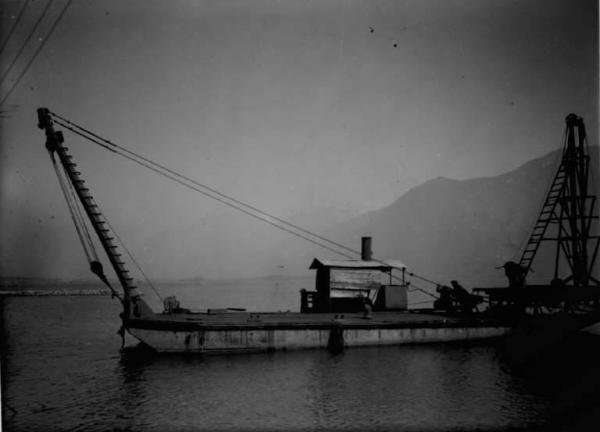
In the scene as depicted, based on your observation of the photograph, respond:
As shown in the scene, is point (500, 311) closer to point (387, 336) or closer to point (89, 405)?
point (387, 336)

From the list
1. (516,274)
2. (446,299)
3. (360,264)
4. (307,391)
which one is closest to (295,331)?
(307,391)

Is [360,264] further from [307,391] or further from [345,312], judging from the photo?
[307,391]

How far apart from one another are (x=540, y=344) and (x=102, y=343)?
26197 mm

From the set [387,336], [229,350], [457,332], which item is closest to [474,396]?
[387,336]

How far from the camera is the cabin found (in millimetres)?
25469

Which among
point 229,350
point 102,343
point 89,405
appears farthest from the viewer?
point 102,343

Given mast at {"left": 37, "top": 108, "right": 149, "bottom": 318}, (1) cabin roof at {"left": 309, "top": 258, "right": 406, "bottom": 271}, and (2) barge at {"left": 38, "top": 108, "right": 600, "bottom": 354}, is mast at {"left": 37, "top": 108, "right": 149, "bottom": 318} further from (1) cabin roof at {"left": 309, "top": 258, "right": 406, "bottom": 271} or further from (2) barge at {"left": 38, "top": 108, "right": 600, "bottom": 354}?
(1) cabin roof at {"left": 309, "top": 258, "right": 406, "bottom": 271}

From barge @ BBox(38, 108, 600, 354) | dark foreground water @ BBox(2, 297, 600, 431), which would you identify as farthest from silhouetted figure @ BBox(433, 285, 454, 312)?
dark foreground water @ BBox(2, 297, 600, 431)

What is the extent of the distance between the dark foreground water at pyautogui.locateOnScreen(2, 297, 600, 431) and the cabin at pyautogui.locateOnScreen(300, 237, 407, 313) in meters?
4.00

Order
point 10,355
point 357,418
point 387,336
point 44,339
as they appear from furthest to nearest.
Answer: point 44,339, point 10,355, point 387,336, point 357,418

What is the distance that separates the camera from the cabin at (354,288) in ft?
83.6

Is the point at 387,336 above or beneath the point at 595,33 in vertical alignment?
beneath

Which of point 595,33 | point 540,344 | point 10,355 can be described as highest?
point 595,33

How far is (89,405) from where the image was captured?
48.2 ft
